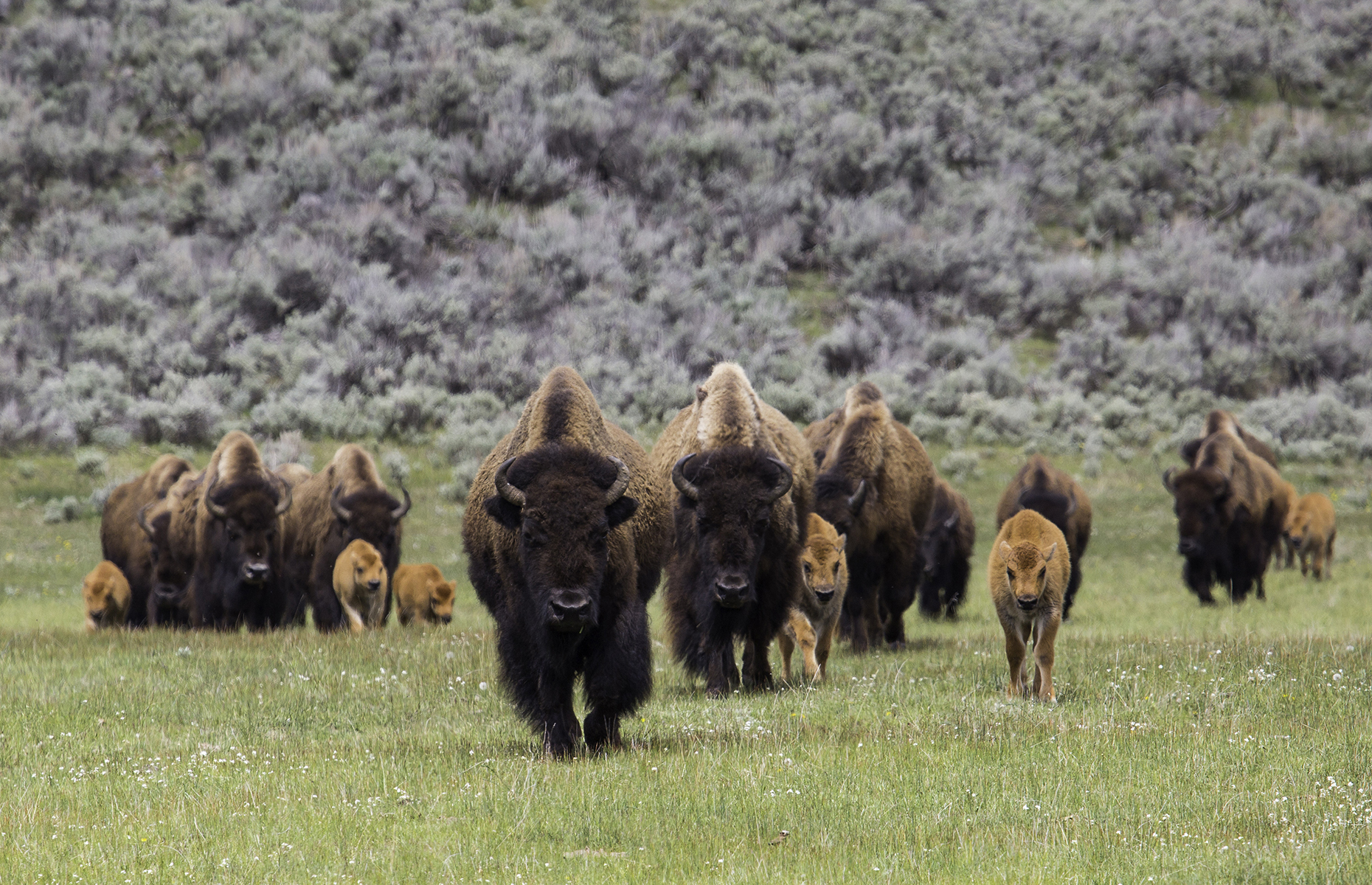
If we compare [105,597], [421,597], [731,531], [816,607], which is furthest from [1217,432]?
[105,597]

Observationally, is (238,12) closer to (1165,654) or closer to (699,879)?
(1165,654)

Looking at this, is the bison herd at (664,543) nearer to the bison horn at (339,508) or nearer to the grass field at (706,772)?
the bison horn at (339,508)

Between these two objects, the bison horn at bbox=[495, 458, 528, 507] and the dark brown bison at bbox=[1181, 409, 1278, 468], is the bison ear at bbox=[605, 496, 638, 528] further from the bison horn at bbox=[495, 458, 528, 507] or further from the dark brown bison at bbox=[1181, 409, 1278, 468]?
the dark brown bison at bbox=[1181, 409, 1278, 468]

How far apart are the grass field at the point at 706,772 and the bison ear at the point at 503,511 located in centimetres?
130

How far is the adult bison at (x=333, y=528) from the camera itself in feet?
51.9

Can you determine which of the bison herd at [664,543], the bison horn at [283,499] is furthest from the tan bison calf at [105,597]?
the bison horn at [283,499]

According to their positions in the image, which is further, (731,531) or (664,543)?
(731,531)

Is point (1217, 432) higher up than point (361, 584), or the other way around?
point (1217, 432)

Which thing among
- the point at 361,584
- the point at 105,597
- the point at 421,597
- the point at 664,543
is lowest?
the point at 105,597

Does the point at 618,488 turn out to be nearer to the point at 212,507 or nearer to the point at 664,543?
the point at 664,543

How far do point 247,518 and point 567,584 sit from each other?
8999mm

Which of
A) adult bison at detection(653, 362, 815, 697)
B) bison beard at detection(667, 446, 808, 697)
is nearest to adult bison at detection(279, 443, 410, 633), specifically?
adult bison at detection(653, 362, 815, 697)

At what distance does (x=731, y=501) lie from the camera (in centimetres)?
959

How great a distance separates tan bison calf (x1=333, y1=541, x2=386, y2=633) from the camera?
14.8 metres
